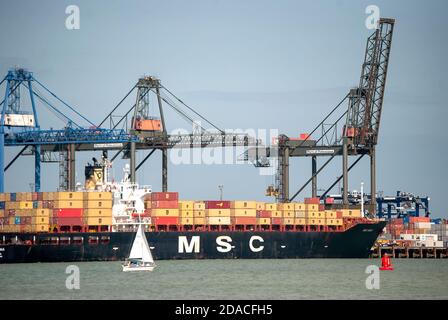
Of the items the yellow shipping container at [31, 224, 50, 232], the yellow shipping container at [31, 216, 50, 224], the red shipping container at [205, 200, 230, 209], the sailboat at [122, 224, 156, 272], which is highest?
the red shipping container at [205, 200, 230, 209]

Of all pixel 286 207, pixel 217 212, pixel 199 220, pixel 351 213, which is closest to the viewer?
pixel 199 220

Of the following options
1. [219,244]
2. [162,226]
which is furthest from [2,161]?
[219,244]

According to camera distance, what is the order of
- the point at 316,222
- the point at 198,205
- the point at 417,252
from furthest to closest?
the point at 417,252
the point at 316,222
the point at 198,205

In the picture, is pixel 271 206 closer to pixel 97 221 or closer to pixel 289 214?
pixel 289 214

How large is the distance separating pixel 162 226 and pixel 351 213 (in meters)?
20.9

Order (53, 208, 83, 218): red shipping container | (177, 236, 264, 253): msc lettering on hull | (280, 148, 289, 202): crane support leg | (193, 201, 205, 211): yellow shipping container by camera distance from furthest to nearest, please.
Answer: (280, 148, 289, 202): crane support leg < (193, 201, 205, 211): yellow shipping container < (177, 236, 264, 253): msc lettering on hull < (53, 208, 83, 218): red shipping container

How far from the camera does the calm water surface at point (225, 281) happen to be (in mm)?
60812

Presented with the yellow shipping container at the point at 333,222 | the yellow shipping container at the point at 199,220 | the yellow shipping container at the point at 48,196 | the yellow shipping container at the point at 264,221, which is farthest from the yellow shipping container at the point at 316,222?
the yellow shipping container at the point at 48,196

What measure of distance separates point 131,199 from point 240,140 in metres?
19.5

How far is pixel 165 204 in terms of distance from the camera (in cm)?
9325

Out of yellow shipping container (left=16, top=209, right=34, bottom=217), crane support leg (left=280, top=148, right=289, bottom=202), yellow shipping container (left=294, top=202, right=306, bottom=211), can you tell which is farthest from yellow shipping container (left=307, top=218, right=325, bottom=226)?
yellow shipping container (left=16, top=209, right=34, bottom=217)

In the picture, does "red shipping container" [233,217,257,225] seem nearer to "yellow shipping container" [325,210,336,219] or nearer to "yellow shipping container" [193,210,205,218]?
"yellow shipping container" [193,210,205,218]

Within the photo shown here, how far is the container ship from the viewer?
88438 mm
